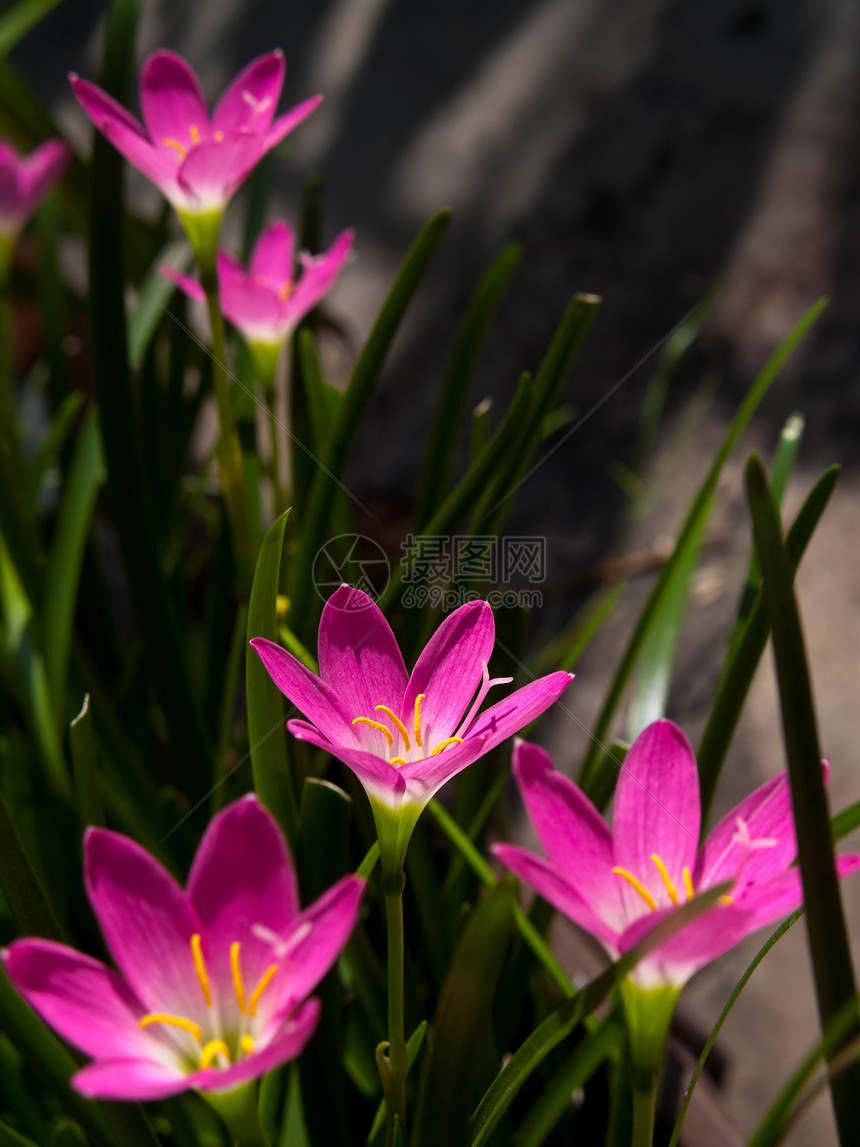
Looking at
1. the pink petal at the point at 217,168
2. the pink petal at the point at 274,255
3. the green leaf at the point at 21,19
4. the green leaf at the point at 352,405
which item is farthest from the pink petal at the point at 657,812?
the green leaf at the point at 21,19

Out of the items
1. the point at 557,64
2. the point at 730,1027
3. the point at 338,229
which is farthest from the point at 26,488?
the point at 557,64

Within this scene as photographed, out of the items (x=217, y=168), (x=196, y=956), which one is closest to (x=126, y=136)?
(x=217, y=168)

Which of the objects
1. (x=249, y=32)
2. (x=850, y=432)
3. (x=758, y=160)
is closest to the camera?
(x=850, y=432)

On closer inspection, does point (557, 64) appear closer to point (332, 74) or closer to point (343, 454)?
point (332, 74)

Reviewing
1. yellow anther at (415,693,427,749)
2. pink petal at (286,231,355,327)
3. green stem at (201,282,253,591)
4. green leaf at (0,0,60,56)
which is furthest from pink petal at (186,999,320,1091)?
green leaf at (0,0,60,56)

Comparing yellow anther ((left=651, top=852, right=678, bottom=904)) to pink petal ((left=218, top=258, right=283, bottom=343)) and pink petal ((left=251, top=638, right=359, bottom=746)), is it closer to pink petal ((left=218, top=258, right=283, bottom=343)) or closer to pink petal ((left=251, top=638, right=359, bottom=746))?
pink petal ((left=251, top=638, right=359, bottom=746))

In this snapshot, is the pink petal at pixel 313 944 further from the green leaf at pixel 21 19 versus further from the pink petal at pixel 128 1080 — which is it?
the green leaf at pixel 21 19
